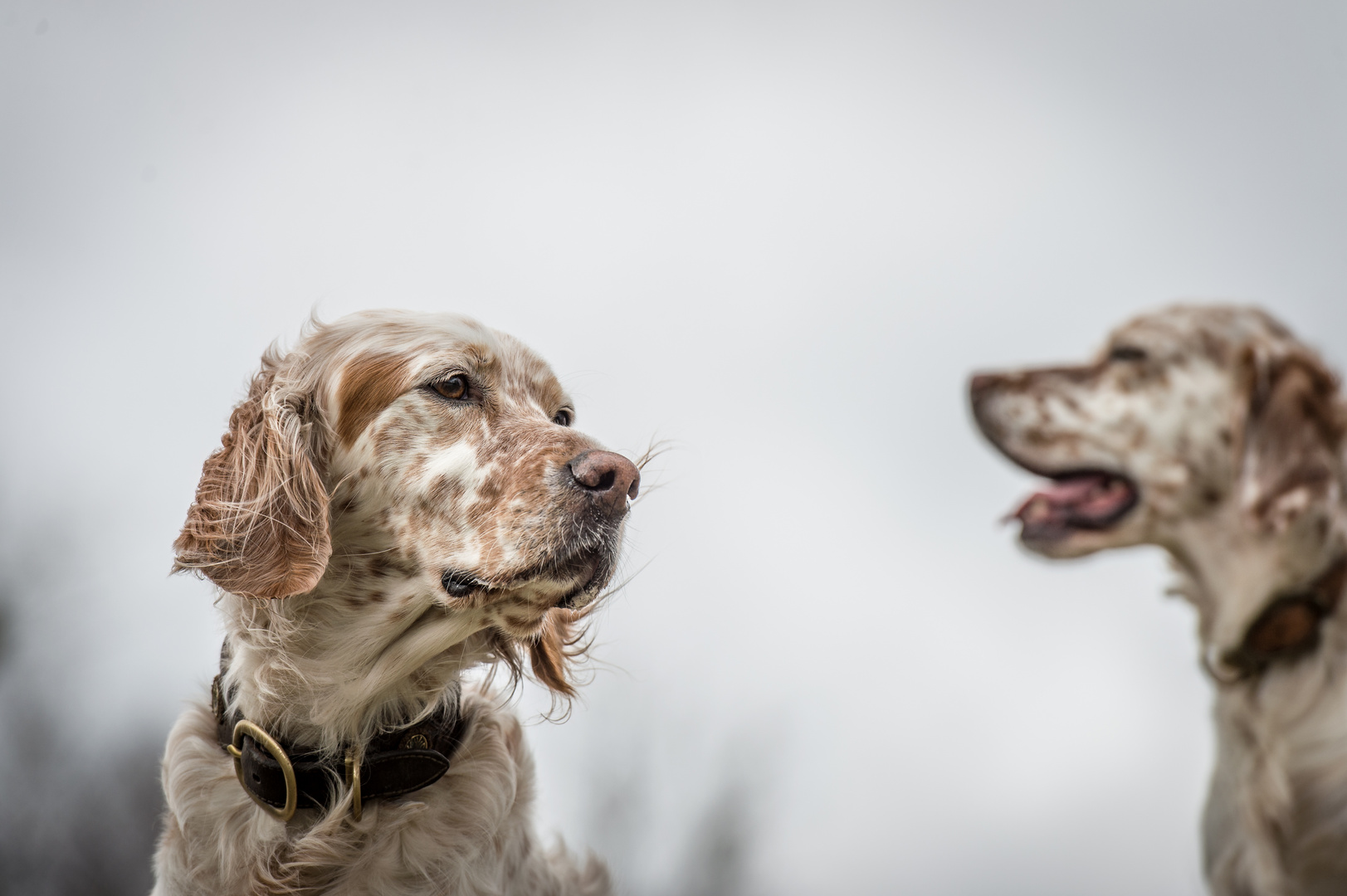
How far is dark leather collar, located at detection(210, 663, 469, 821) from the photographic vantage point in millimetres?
2234

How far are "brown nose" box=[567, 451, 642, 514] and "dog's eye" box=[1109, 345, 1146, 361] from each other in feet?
3.85

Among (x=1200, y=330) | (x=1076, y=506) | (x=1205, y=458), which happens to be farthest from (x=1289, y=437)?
(x=1076, y=506)

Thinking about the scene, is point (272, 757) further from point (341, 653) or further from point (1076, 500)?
point (1076, 500)

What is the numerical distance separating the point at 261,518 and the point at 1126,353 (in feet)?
6.84

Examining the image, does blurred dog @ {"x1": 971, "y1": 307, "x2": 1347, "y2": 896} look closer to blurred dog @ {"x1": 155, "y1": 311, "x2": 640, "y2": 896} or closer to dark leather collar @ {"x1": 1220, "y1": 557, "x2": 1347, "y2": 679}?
dark leather collar @ {"x1": 1220, "y1": 557, "x2": 1347, "y2": 679}

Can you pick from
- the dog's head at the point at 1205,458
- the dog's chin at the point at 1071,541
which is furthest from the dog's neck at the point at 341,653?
the dog's head at the point at 1205,458

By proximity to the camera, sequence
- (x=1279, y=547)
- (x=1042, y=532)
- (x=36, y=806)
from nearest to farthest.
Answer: (x=1279, y=547)
(x=1042, y=532)
(x=36, y=806)

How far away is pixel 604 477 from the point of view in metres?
2.22

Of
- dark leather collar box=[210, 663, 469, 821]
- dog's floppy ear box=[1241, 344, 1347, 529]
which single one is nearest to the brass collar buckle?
dark leather collar box=[210, 663, 469, 821]

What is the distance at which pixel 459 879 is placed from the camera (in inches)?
91.4

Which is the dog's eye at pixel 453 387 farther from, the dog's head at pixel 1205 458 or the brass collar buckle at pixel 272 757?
the dog's head at pixel 1205 458

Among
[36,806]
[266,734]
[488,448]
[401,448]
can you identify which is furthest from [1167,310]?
[36,806]

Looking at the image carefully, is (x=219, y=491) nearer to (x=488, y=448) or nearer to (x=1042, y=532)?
(x=488, y=448)

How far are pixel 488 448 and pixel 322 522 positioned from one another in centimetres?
44
